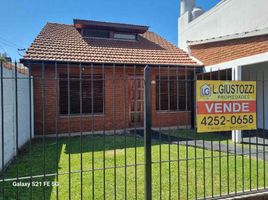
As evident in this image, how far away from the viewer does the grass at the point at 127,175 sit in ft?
12.7

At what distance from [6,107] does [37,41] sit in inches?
243

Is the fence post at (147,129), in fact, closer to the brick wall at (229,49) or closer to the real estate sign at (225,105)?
the real estate sign at (225,105)

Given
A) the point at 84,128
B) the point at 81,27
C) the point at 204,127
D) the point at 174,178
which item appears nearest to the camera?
the point at 204,127

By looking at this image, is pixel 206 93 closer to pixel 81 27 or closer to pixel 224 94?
pixel 224 94

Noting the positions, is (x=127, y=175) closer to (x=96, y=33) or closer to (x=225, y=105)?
(x=225, y=105)

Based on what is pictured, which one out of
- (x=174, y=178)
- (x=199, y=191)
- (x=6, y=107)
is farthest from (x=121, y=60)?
(x=199, y=191)

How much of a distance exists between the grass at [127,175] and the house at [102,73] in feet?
8.17

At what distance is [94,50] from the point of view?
38.0 ft

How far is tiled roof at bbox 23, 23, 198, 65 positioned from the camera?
1041 cm

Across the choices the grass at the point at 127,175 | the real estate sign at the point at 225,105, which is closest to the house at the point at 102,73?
the grass at the point at 127,175

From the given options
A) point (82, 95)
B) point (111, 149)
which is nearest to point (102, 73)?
point (82, 95)

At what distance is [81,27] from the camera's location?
13094mm

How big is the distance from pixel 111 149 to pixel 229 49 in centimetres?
615

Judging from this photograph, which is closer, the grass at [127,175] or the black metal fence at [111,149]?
the black metal fence at [111,149]
